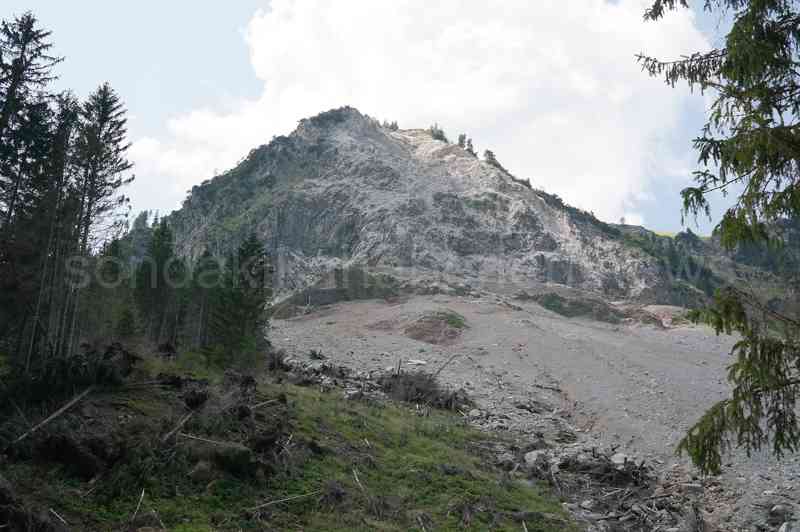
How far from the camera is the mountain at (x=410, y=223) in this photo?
76750 mm

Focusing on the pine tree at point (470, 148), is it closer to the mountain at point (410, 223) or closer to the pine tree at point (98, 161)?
the mountain at point (410, 223)

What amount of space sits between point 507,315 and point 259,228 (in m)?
48.7

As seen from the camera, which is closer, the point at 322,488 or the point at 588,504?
the point at 322,488

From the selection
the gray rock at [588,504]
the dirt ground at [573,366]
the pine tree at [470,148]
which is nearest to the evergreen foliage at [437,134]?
the pine tree at [470,148]

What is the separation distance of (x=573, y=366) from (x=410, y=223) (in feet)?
159

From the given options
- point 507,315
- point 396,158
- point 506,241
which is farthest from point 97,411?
point 396,158

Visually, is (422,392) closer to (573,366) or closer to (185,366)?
(185,366)

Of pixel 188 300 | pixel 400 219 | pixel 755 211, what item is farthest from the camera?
pixel 400 219

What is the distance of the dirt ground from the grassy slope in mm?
5001

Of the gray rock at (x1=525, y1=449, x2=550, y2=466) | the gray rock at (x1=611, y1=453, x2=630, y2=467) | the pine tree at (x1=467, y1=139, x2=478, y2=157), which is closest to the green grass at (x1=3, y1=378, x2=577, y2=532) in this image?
the gray rock at (x1=525, y1=449, x2=550, y2=466)

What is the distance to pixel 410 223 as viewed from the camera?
3189 inches

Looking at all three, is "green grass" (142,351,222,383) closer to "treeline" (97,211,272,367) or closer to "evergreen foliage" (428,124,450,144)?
"treeline" (97,211,272,367)

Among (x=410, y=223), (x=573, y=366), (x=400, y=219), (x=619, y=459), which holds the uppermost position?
(x=400, y=219)

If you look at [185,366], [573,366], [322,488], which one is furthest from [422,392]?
[322,488]
